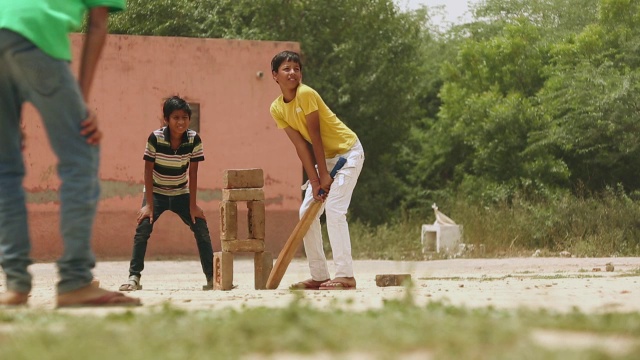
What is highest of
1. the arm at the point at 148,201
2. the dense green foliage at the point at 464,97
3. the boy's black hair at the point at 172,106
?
the dense green foliage at the point at 464,97

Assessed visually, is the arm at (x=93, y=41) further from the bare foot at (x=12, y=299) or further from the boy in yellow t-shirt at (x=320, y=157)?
the boy in yellow t-shirt at (x=320, y=157)

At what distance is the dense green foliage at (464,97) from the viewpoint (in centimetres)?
2294

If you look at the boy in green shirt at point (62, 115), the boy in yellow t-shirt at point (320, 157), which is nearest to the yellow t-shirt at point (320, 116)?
the boy in yellow t-shirt at point (320, 157)

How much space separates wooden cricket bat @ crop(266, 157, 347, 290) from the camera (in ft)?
30.7

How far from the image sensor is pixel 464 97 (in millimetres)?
28312

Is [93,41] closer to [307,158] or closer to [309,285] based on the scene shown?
[307,158]

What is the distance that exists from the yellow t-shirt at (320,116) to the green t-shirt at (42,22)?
3879 millimetres

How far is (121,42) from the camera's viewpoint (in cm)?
2077

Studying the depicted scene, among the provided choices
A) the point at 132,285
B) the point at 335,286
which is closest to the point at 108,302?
the point at 335,286

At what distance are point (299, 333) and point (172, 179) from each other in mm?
6613

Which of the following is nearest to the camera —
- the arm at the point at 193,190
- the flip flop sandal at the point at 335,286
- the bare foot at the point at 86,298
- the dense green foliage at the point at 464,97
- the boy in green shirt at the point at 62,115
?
the boy in green shirt at the point at 62,115

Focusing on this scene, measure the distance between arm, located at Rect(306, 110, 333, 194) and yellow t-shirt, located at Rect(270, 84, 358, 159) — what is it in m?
0.06

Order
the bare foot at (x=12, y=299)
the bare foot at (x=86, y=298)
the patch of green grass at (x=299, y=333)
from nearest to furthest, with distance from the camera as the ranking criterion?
the patch of green grass at (x=299, y=333)
the bare foot at (x=86, y=298)
the bare foot at (x=12, y=299)

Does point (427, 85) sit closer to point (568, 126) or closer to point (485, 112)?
point (485, 112)
